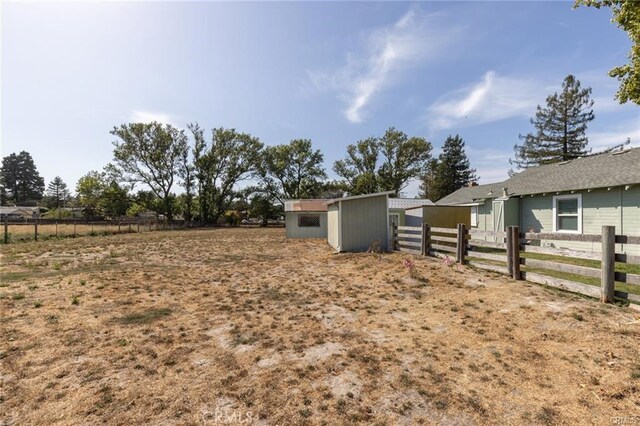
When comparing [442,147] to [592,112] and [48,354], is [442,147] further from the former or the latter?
[48,354]

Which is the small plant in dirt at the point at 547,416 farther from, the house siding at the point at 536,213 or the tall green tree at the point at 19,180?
the tall green tree at the point at 19,180

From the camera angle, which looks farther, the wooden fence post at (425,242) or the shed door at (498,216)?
the shed door at (498,216)

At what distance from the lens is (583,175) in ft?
40.9

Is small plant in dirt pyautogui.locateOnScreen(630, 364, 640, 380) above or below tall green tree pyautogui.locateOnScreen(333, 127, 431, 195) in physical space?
below

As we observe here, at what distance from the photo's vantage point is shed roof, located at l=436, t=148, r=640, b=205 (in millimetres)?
10633

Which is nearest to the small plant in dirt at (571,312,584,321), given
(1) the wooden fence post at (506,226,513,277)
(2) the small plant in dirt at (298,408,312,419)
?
(1) the wooden fence post at (506,226,513,277)

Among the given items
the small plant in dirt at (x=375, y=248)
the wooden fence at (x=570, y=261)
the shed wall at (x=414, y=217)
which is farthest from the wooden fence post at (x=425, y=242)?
the shed wall at (x=414, y=217)

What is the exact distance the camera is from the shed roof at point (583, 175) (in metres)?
10.6

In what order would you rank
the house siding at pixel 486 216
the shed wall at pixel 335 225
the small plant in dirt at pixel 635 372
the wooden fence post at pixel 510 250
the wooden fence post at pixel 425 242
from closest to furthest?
the small plant in dirt at pixel 635 372 → the wooden fence post at pixel 510 250 → the wooden fence post at pixel 425 242 → the shed wall at pixel 335 225 → the house siding at pixel 486 216

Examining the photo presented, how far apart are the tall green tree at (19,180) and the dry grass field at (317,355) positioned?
344 feet

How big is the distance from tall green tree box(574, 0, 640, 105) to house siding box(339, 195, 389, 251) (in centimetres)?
826

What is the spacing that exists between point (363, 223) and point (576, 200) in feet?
28.1

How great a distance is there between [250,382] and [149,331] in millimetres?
2302

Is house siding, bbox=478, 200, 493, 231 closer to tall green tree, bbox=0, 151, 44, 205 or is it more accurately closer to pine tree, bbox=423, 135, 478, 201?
pine tree, bbox=423, 135, 478, 201
